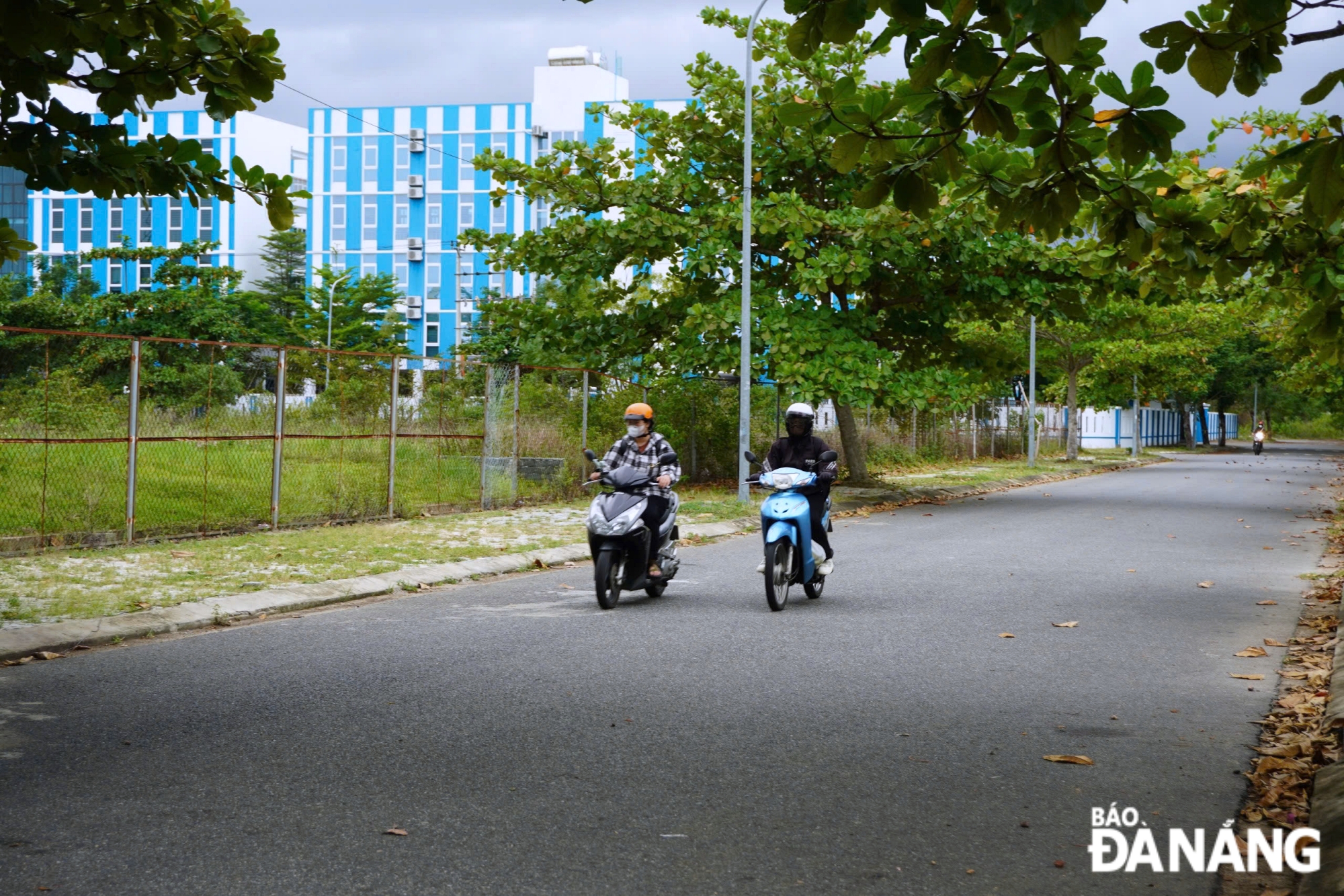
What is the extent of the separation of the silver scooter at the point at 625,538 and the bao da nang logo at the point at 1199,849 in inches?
234

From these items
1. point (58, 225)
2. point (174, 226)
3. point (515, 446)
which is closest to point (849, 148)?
point (515, 446)

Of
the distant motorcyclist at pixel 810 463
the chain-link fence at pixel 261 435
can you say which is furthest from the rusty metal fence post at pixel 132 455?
the distant motorcyclist at pixel 810 463

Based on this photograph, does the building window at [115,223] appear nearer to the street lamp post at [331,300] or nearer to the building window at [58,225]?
the building window at [58,225]

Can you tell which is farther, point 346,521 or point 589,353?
point 589,353

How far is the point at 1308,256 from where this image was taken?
827 centimetres

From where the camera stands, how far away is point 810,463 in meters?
10.9

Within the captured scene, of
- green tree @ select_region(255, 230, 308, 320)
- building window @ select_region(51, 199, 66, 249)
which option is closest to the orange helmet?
green tree @ select_region(255, 230, 308, 320)

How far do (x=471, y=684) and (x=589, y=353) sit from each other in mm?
18893

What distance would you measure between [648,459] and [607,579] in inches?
47.0

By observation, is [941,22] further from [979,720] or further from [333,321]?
[333,321]

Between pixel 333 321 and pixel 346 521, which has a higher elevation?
pixel 333 321

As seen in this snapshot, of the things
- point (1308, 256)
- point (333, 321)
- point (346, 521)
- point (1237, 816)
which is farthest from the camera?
point (333, 321)

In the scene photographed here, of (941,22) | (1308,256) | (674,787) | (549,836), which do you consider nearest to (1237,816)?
(674,787)

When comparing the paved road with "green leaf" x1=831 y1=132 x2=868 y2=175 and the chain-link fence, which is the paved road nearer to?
"green leaf" x1=831 y1=132 x2=868 y2=175
